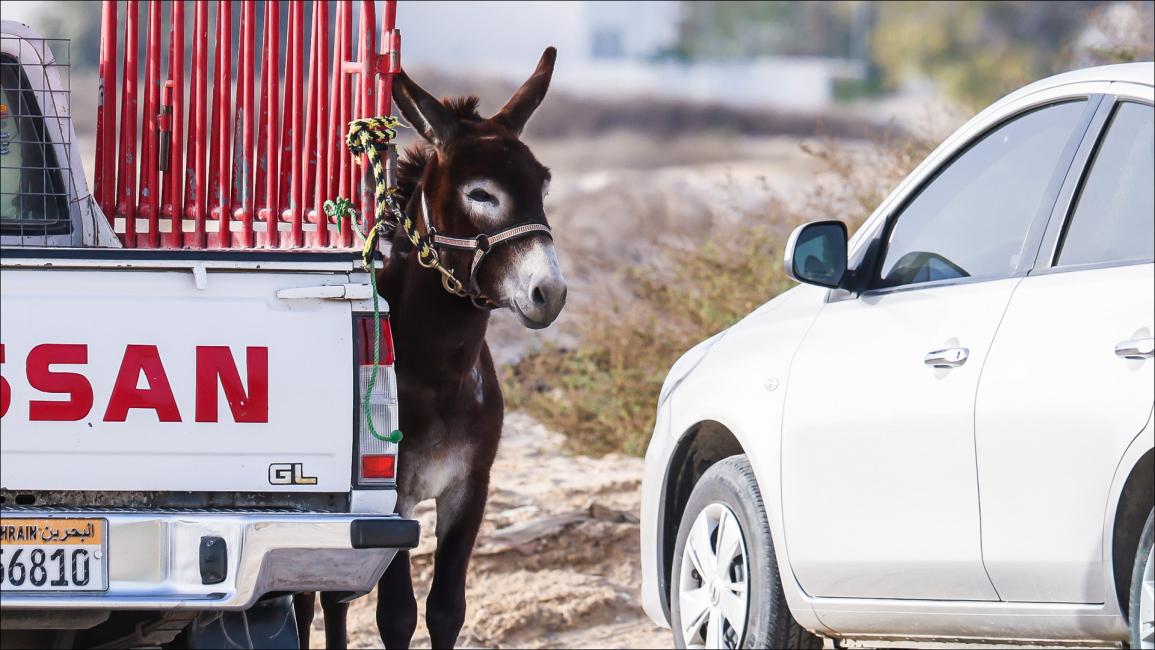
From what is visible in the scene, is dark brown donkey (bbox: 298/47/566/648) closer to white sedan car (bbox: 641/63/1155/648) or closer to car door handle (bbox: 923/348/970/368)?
white sedan car (bbox: 641/63/1155/648)

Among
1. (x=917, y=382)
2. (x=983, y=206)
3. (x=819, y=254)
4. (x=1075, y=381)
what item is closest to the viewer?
(x=1075, y=381)

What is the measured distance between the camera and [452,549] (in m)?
6.28

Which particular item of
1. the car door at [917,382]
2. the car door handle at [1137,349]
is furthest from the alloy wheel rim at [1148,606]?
the car door at [917,382]

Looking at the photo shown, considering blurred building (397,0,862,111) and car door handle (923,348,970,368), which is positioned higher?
blurred building (397,0,862,111)

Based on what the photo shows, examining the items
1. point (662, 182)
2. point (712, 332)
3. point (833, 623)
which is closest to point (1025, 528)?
point (833, 623)

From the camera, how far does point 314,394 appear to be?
15.5 feet

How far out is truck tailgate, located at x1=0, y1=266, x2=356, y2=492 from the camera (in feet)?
15.1

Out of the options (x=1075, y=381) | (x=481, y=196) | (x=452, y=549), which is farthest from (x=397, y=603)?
(x=1075, y=381)

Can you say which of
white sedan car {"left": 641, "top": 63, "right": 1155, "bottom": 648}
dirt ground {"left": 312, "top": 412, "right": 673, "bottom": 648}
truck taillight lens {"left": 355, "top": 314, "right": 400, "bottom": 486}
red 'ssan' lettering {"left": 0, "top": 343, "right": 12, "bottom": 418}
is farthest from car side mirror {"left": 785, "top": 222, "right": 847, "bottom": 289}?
dirt ground {"left": 312, "top": 412, "right": 673, "bottom": 648}

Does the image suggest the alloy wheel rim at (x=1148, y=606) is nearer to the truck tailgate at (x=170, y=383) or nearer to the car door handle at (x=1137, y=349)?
the car door handle at (x=1137, y=349)

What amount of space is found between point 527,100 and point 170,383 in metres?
2.20

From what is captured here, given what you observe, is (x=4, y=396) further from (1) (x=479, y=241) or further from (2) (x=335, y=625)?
(2) (x=335, y=625)

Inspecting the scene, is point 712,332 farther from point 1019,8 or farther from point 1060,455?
point 1019,8

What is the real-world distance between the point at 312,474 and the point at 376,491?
0.61ft
